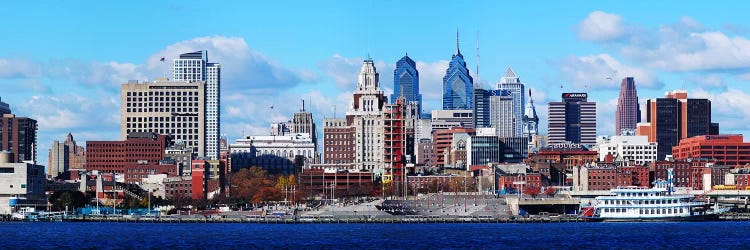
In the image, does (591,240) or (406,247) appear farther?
(591,240)

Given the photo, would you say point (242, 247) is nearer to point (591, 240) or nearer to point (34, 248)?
point (34, 248)

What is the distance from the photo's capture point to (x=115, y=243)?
188000 mm

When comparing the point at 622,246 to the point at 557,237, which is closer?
the point at 622,246

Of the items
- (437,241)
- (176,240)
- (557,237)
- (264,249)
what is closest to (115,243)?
(176,240)

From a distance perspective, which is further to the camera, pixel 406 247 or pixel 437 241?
pixel 437 241

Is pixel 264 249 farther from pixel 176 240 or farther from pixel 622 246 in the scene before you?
pixel 622 246

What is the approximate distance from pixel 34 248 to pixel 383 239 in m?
38.5

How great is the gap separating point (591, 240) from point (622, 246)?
41.7ft

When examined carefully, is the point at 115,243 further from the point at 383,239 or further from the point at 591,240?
the point at 591,240

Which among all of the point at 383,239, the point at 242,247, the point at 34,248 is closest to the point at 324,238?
the point at 383,239

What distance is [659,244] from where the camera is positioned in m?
184

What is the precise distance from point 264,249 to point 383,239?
2449cm

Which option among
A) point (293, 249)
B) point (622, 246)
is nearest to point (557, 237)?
point (622, 246)

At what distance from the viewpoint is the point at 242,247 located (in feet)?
586
